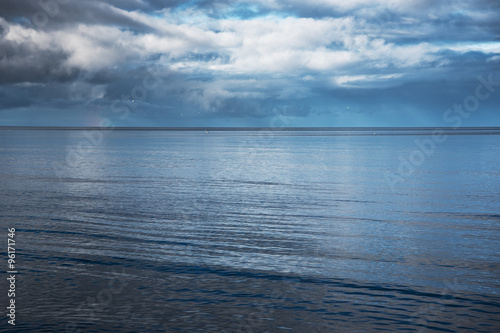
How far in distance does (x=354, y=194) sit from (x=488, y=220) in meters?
10.5

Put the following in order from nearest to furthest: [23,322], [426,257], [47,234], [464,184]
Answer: [23,322] → [426,257] → [47,234] → [464,184]

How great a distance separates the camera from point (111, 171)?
163 ft

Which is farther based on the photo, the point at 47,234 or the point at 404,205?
the point at 404,205

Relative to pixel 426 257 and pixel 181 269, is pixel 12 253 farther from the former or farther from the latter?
pixel 426 257

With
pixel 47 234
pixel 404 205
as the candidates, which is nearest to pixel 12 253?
pixel 47 234

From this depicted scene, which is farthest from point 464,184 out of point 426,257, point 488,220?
point 426,257

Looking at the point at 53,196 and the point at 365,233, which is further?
the point at 53,196

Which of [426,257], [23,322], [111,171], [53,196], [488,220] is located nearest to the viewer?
[23,322]

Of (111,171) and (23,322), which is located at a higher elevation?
(111,171)

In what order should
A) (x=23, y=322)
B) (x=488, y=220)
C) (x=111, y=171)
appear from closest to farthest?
(x=23, y=322)
(x=488, y=220)
(x=111, y=171)

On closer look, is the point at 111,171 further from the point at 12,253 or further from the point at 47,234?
the point at 12,253

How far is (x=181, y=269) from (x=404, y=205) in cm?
1742

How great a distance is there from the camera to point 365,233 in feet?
67.8

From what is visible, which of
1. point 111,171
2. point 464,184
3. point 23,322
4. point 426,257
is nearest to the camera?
point 23,322
